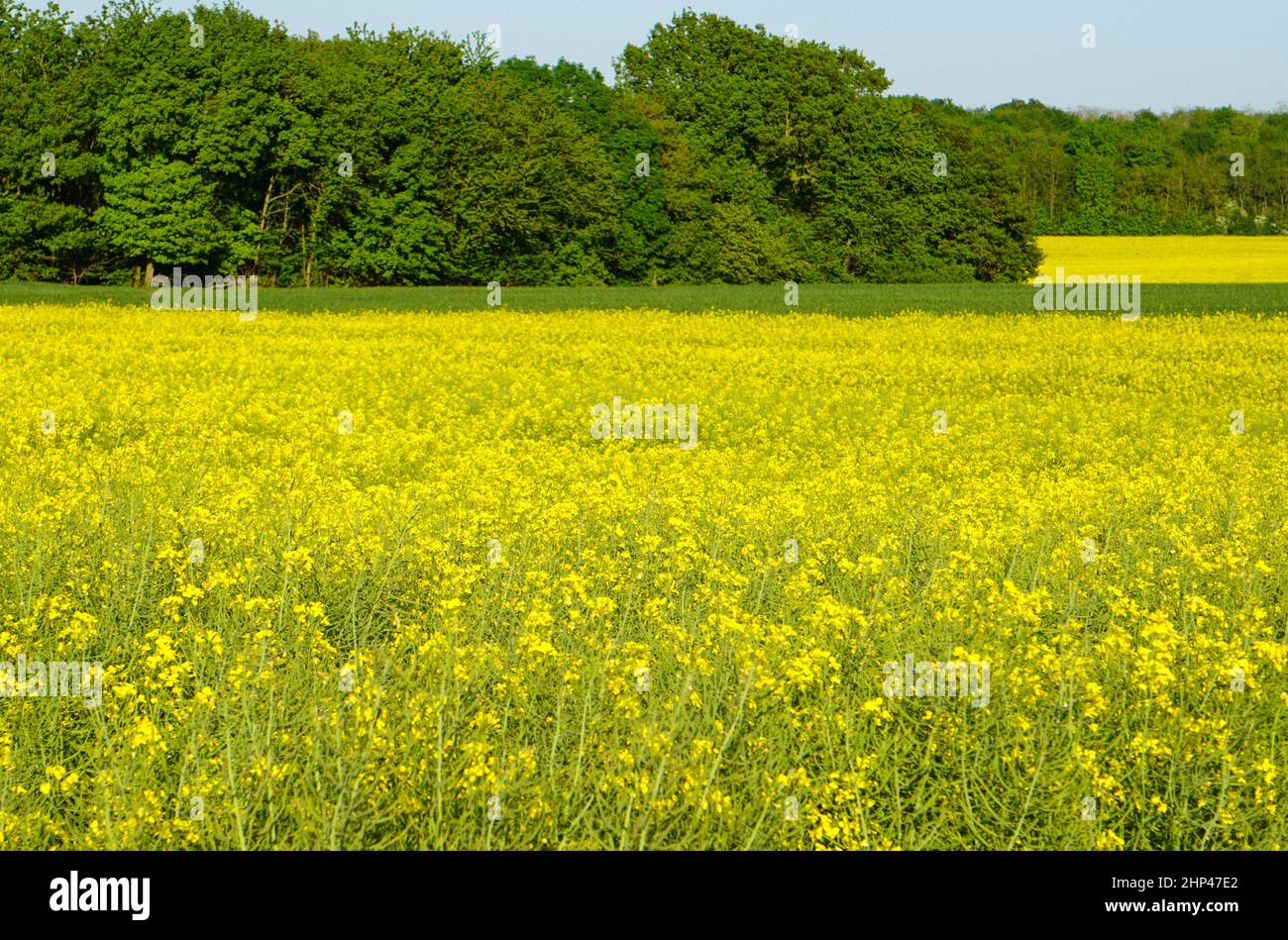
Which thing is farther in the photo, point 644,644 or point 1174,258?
point 1174,258

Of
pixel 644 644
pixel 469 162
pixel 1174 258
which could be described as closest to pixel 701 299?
pixel 469 162

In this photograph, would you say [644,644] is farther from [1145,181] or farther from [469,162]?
[1145,181]

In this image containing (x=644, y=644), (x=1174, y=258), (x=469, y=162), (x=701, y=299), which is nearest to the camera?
(x=644, y=644)

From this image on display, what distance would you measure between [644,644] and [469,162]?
59.2 meters

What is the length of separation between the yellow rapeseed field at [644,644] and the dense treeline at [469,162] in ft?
150

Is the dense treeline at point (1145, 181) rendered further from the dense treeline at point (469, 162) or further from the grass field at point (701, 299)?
the grass field at point (701, 299)

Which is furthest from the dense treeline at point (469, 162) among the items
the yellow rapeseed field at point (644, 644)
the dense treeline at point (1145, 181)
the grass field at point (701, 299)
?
the yellow rapeseed field at point (644, 644)

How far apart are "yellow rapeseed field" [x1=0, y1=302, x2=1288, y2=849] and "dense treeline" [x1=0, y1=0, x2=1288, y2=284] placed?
45.8 meters

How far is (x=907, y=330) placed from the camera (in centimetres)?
3023

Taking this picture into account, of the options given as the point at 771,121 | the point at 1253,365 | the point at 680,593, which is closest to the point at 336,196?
the point at 771,121

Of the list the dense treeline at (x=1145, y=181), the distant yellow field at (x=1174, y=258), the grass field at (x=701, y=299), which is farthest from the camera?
the dense treeline at (x=1145, y=181)

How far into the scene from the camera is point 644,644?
5316 millimetres

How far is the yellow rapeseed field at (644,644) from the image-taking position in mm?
4207

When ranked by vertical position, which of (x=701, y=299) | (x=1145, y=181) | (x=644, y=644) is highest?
(x=1145, y=181)
